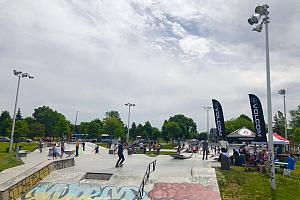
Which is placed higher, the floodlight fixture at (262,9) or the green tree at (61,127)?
the floodlight fixture at (262,9)

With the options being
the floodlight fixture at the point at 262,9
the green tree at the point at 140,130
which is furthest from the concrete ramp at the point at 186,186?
the green tree at the point at 140,130

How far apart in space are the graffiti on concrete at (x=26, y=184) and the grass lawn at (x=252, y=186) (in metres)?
8.25

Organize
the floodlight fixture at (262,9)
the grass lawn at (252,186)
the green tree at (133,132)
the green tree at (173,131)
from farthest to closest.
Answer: the green tree at (133,132) → the green tree at (173,131) → the floodlight fixture at (262,9) → the grass lawn at (252,186)

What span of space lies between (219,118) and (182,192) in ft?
41.5

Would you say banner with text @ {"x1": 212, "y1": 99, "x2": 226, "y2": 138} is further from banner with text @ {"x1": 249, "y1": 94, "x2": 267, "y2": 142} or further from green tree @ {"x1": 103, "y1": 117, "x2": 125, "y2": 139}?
green tree @ {"x1": 103, "y1": 117, "x2": 125, "y2": 139}

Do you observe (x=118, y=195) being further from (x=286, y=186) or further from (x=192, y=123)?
(x=192, y=123)

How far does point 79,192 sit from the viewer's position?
39.9 ft

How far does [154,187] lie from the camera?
12680mm

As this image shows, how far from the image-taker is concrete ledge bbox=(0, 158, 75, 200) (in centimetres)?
1112

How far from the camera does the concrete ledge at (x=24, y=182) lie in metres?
11.1

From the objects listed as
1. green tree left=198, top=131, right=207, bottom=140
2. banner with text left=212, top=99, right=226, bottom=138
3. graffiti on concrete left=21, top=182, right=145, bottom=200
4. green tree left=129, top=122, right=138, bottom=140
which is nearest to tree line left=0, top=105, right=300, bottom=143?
green tree left=129, top=122, right=138, bottom=140

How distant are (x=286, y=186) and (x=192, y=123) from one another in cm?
10721

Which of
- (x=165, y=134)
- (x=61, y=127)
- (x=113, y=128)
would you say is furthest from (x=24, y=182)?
(x=165, y=134)

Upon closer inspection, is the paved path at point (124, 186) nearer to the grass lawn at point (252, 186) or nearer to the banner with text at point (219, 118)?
the grass lawn at point (252, 186)
